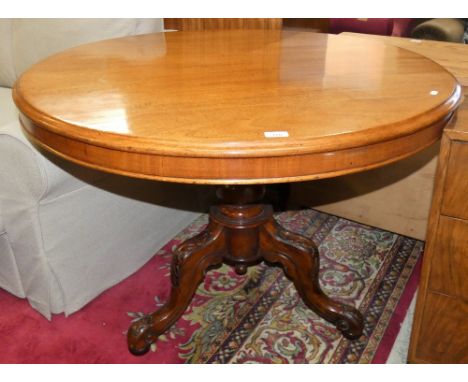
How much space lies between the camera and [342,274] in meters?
1.42

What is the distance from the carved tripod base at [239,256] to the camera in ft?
3.61

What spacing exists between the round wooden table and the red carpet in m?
0.07

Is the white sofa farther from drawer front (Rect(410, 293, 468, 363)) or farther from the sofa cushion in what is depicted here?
drawer front (Rect(410, 293, 468, 363))

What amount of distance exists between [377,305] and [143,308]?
2.05ft

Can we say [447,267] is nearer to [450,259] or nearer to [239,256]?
[450,259]

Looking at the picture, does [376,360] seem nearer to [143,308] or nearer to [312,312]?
[312,312]

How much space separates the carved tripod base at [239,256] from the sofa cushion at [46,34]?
639 millimetres

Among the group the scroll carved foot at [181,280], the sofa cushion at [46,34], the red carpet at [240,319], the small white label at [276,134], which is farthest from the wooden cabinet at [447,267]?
the sofa cushion at [46,34]

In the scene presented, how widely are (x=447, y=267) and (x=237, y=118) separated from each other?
0.55 m

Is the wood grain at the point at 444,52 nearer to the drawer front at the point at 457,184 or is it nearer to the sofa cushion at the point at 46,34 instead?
the drawer front at the point at 457,184

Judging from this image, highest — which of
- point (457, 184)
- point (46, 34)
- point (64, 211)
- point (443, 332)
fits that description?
point (46, 34)

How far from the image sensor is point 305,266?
114 centimetres

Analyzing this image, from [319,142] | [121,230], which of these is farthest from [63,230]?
[319,142]

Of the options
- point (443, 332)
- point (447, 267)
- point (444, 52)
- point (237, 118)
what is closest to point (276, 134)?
point (237, 118)
